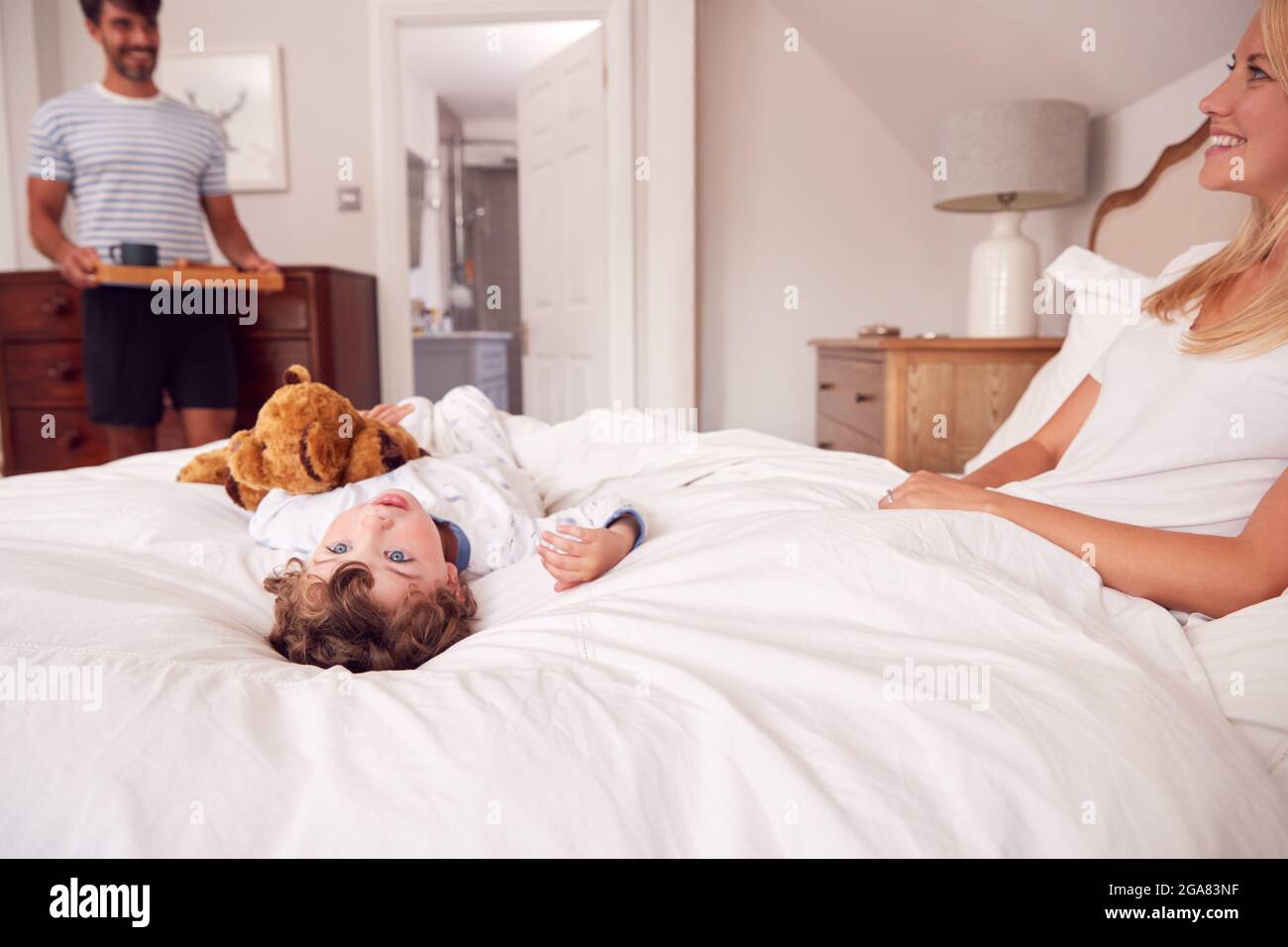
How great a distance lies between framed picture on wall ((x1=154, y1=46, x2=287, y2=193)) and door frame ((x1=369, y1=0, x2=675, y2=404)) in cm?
43

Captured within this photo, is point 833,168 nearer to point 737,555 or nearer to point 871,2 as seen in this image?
point 871,2

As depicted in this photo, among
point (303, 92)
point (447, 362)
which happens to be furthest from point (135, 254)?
point (447, 362)

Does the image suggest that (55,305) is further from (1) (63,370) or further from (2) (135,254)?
(2) (135,254)

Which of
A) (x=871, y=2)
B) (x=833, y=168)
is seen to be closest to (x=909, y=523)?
(x=871, y=2)

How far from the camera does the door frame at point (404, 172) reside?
11.8 ft

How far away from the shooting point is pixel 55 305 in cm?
321

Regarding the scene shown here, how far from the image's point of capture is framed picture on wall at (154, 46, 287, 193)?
380cm

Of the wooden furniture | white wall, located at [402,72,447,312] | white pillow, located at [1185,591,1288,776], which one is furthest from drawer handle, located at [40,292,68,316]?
white pillow, located at [1185,591,1288,776]

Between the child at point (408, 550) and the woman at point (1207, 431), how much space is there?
39 cm

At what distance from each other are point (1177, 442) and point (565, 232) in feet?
10.6

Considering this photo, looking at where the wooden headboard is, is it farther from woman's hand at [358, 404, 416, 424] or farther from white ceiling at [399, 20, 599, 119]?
white ceiling at [399, 20, 599, 119]

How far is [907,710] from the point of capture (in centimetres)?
63

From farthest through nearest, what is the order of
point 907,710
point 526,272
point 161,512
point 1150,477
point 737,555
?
point 526,272 → point 161,512 → point 1150,477 → point 737,555 → point 907,710
